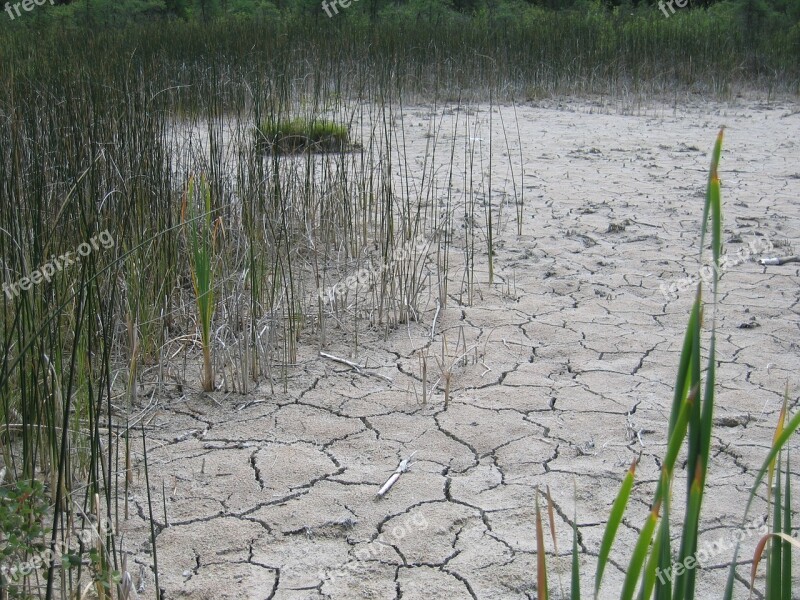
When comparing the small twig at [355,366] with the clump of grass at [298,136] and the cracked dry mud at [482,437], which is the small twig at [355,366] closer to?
the cracked dry mud at [482,437]

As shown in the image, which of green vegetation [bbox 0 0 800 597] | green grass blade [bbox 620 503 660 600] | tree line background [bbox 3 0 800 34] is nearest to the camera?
green grass blade [bbox 620 503 660 600]

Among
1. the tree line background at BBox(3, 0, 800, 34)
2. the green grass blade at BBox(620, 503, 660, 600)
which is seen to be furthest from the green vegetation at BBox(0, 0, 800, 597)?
the tree line background at BBox(3, 0, 800, 34)

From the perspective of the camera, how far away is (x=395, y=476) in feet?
6.33

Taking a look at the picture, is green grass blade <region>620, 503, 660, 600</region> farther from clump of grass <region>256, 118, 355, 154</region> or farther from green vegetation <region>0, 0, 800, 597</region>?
clump of grass <region>256, 118, 355, 154</region>

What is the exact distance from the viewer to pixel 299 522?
1.78 metres

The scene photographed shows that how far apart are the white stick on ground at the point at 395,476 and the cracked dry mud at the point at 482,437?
3 cm

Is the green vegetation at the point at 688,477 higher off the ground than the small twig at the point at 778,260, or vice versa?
the green vegetation at the point at 688,477

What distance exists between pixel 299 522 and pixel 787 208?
3418 mm

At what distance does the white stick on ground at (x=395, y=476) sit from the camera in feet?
6.16

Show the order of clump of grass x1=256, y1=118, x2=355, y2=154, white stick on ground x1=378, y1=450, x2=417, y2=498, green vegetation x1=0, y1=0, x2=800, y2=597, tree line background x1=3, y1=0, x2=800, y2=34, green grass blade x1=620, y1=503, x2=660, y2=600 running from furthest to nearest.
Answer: tree line background x1=3, y1=0, x2=800, y2=34, clump of grass x1=256, y1=118, x2=355, y2=154, white stick on ground x1=378, y1=450, x2=417, y2=498, green vegetation x1=0, y1=0, x2=800, y2=597, green grass blade x1=620, y1=503, x2=660, y2=600

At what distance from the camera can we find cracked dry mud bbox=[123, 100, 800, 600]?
1647 millimetres

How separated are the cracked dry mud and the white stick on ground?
0.03 meters

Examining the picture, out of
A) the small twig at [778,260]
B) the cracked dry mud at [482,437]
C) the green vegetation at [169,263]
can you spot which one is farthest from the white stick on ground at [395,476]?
the small twig at [778,260]

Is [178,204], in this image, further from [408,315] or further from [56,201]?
[408,315]
